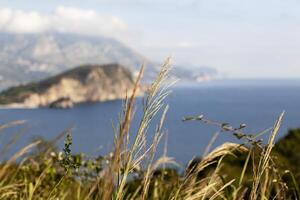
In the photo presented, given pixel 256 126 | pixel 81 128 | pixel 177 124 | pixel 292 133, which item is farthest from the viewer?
pixel 177 124

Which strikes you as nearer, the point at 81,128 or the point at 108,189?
the point at 108,189

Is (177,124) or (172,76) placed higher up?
(172,76)

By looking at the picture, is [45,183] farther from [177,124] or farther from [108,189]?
[177,124]

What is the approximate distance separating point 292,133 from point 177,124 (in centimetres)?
16654

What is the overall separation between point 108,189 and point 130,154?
0.20m

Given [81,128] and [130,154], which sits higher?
[130,154]

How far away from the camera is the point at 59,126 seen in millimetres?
191625

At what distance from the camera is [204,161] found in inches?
99.3

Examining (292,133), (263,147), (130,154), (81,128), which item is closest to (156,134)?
(130,154)

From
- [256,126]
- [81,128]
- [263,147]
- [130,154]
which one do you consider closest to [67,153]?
[130,154]

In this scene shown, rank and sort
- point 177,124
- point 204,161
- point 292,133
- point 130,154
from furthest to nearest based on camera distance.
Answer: point 177,124
point 292,133
point 204,161
point 130,154

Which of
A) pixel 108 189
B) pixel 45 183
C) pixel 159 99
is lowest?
pixel 45 183

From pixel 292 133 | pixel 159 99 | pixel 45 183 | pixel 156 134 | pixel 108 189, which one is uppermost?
pixel 159 99

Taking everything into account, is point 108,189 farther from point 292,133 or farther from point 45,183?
point 292,133
